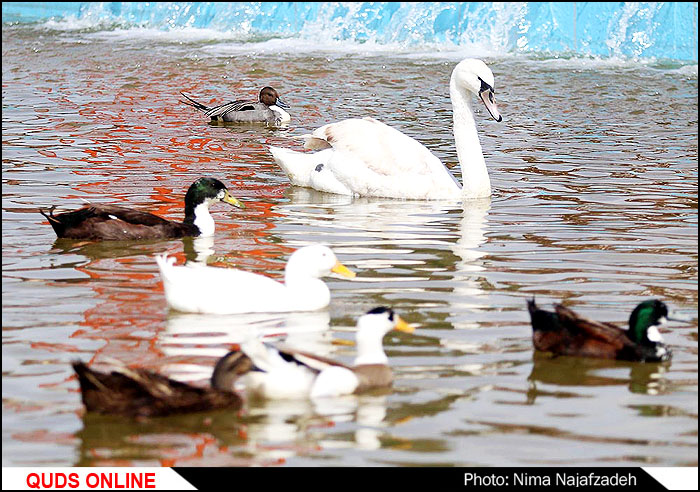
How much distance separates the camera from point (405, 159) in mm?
12180

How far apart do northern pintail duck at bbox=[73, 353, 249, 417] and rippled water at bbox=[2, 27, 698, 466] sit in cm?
8

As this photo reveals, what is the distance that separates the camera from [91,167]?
13758 mm

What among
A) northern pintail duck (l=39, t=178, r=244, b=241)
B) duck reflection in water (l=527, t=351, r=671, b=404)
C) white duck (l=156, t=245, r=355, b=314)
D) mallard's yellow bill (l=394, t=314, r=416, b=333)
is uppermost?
northern pintail duck (l=39, t=178, r=244, b=241)

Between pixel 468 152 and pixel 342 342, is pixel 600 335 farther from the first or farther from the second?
pixel 468 152

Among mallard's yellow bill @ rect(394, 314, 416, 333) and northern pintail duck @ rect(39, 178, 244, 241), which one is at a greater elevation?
northern pintail duck @ rect(39, 178, 244, 241)

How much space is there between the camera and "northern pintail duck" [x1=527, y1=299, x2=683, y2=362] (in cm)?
711

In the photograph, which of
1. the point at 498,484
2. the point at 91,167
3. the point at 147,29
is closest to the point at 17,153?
the point at 91,167

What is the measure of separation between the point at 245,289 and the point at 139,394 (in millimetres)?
1938

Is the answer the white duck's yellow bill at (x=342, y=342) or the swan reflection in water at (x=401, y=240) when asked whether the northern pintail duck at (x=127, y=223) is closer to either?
the swan reflection in water at (x=401, y=240)

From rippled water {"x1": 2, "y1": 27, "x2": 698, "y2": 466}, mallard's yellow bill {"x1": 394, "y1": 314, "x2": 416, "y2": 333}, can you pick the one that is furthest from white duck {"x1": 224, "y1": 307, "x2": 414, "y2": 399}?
mallard's yellow bill {"x1": 394, "y1": 314, "x2": 416, "y2": 333}

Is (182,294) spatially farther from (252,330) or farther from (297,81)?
(297,81)

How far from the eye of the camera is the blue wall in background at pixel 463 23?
2831 centimetres

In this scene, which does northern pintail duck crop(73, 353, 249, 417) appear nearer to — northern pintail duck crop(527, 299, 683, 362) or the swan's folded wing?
northern pintail duck crop(527, 299, 683, 362)

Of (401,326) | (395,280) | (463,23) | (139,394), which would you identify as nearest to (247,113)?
(395,280)
